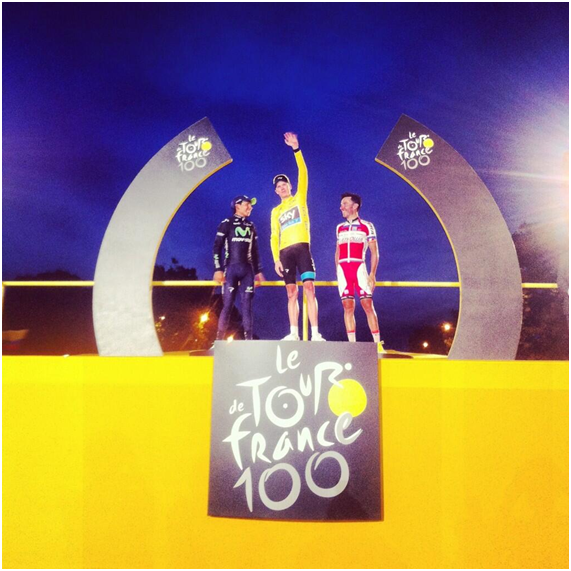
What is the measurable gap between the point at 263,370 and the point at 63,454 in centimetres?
111

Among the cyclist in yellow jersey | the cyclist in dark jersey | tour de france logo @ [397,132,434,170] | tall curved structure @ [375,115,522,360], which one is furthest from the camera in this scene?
the cyclist in dark jersey

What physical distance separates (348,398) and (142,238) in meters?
1.97

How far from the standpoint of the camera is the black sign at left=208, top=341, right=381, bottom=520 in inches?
74.0

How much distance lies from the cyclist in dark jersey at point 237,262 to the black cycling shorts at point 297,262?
1.16 ft

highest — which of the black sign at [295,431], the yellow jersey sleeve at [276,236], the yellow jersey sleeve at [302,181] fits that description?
A: the yellow jersey sleeve at [302,181]

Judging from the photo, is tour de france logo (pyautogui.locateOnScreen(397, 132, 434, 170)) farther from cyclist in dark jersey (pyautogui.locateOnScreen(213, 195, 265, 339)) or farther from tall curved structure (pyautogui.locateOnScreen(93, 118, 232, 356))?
cyclist in dark jersey (pyautogui.locateOnScreen(213, 195, 265, 339))

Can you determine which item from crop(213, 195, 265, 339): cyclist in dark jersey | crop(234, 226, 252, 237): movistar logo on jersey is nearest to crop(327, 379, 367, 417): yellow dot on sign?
crop(213, 195, 265, 339): cyclist in dark jersey

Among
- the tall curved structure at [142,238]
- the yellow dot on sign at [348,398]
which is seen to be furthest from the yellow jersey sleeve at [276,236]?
the yellow dot on sign at [348,398]

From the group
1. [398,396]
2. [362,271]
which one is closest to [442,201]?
[362,271]

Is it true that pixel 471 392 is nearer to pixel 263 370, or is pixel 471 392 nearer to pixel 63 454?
pixel 263 370

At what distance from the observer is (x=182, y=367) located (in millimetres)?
2082

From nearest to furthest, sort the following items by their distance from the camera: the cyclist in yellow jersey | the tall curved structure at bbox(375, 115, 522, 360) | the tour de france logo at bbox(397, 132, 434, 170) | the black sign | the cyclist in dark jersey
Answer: the black sign, the tall curved structure at bbox(375, 115, 522, 360), the tour de france logo at bbox(397, 132, 434, 170), the cyclist in yellow jersey, the cyclist in dark jersey

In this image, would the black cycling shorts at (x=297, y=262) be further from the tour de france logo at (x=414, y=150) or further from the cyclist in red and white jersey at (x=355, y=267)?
the tour de france logo at (x=414, y=150)

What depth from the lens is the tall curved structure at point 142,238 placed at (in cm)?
284
